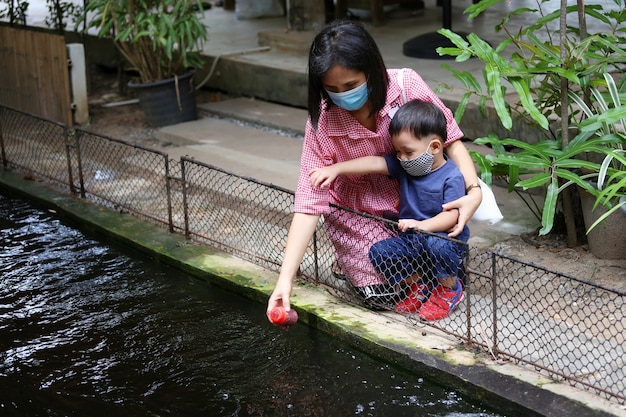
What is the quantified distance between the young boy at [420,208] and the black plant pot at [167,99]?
393 centimetres

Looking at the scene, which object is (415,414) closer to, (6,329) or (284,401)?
(284,401)

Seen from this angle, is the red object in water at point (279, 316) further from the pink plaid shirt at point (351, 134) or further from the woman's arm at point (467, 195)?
the woman's arm at point (467, 195)

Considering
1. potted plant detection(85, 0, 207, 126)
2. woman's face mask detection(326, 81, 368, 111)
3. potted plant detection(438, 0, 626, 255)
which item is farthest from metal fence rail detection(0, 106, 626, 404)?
potted plant detection(85, 0, 207, 126)

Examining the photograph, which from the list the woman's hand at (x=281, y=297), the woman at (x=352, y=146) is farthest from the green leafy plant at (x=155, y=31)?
the woman's hand at (x=281, y=297)

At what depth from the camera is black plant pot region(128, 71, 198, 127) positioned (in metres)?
7.46

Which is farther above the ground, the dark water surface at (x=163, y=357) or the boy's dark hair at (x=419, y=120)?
the boy's dark hair at (x=419, y=120)

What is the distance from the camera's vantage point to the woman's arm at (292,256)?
3.32 metres

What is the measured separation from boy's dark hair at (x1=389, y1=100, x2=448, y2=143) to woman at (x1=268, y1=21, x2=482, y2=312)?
92mm

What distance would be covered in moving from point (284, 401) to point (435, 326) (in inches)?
28.5

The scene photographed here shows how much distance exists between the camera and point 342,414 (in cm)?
342

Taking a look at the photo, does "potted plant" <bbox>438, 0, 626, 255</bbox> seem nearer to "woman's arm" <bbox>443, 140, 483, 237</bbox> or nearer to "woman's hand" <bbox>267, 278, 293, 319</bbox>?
"woman's arm" <bbox>443, 140, 483, 237</bbox>

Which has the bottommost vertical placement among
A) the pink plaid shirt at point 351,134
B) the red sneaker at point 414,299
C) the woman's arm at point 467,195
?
the red sneaker at point 414,299

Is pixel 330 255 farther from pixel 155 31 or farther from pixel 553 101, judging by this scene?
pixel 155 31

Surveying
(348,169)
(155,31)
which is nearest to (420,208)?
(348,169)
